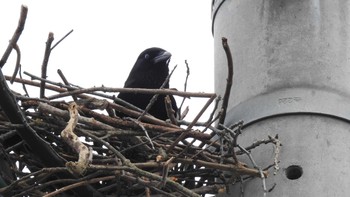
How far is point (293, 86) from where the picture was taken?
2922mm

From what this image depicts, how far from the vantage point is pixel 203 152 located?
3.11 metres

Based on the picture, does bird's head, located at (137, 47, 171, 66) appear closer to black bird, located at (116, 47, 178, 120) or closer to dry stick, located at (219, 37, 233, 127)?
black bird, located at (116, 47, 178, 120)

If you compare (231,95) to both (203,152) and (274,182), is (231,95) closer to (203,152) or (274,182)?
(203,152)

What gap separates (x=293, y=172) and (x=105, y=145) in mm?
668

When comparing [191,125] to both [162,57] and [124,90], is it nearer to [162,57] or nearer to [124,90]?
[124,90]

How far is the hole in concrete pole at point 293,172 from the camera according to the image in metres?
2.70

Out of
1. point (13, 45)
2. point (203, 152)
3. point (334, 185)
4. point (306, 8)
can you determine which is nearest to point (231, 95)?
point (203, 152)

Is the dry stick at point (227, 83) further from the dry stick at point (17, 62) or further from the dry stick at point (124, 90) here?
the dry stick at point (17, 62)

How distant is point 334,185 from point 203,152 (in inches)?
25.6

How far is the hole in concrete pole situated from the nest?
8cm

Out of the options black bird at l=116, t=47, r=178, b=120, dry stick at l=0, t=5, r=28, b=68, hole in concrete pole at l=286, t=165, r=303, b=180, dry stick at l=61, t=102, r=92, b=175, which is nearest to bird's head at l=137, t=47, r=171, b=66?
black bird at l=116, t=47, r=178, b=120

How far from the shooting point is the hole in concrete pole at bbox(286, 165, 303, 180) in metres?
2.70

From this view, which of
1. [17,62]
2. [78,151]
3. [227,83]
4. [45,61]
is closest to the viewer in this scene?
[78,151]

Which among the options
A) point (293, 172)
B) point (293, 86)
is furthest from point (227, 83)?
point (293, 172)
